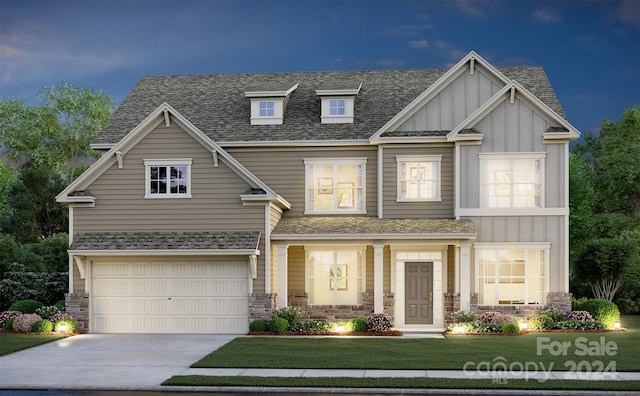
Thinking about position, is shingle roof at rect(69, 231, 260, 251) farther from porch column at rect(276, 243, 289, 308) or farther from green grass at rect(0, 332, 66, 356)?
green grass at rect(0, 332, 66, 356)

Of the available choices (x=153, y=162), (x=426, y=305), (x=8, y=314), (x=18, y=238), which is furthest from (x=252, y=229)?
(x=18, y=238)

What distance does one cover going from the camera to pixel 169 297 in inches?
1059

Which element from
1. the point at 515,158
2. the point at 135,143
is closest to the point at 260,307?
the point at 135,143

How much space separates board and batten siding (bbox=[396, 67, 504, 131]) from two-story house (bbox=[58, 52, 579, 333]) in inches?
2.0

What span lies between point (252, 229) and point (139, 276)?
4.02 metres

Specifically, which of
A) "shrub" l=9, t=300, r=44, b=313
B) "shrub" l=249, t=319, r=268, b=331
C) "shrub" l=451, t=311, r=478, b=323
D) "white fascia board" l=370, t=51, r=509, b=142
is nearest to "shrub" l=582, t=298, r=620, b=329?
"shrub" l=451, t=311, r=478, b=323

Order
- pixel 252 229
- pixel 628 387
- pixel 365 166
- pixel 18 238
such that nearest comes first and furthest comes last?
pixel 628 387 → pixel 252 229 → pixel 365 166 → pixel 18 238

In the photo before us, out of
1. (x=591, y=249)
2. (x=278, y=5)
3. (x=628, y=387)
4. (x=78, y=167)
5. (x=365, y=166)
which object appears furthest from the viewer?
(x=278, y=5)

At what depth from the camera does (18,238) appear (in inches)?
1841

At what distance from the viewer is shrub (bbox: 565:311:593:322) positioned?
26812mm

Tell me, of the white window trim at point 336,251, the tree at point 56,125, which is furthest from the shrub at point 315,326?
the tree at point 56,125

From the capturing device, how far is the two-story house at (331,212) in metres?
26.8

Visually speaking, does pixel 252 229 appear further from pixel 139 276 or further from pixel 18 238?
pixel 18 238

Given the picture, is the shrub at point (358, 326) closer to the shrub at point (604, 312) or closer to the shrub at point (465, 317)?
the shrub at point (465, 317)
